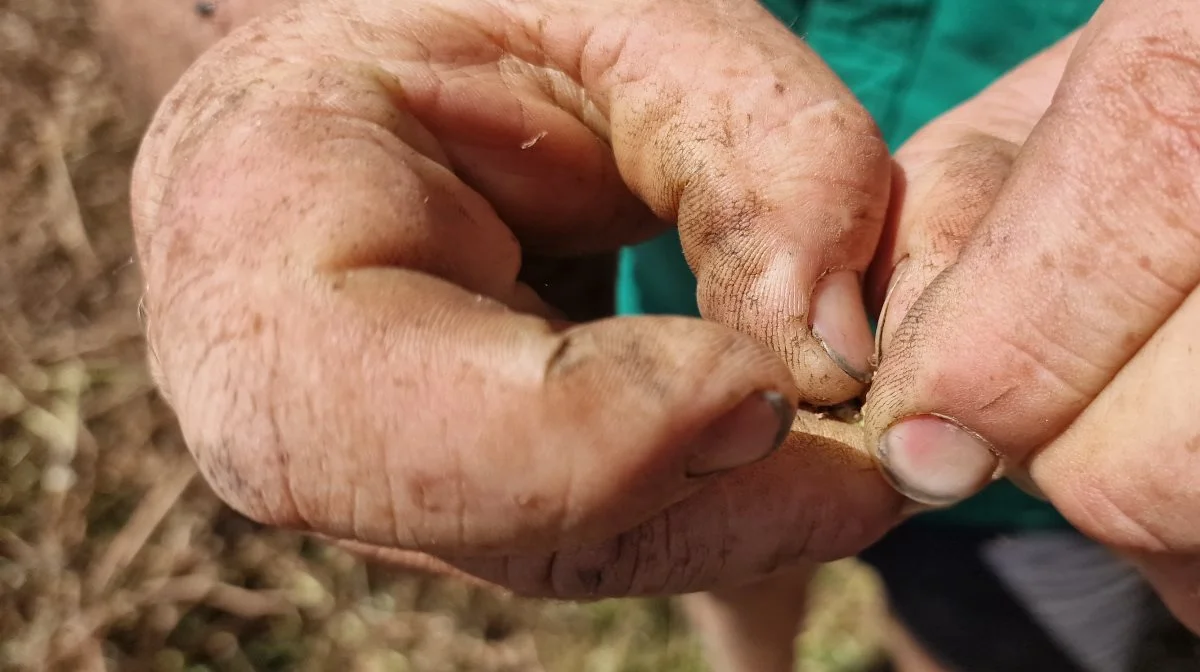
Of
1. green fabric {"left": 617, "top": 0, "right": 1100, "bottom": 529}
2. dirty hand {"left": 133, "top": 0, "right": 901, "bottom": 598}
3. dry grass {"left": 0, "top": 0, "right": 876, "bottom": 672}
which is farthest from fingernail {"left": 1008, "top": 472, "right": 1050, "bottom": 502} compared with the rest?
dry grass {"left": 0, "top": 0, "right": 876, "bottom": 672}

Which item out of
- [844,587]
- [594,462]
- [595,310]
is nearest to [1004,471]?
[594,462]

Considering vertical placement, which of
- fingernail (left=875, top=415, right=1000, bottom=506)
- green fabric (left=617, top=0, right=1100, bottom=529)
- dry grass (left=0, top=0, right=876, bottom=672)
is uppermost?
green fabric (left=617, top=0, right=1100, bottom=529)

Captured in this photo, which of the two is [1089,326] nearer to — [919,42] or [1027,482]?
[1027,482]

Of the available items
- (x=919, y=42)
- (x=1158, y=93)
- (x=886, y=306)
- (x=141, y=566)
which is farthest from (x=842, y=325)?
(x=141, y=566)

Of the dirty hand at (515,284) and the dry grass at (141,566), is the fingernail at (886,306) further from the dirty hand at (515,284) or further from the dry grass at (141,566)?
the dry grass at (141,566)

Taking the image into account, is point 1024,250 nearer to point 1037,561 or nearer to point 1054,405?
point 1054,405

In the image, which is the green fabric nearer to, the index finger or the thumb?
the thumb

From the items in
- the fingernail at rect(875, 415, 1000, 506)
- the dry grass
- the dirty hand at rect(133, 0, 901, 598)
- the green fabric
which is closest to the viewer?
the dirty hand at rect(133, 0, 901, 598)

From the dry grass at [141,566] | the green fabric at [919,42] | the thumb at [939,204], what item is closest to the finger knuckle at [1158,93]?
the thumb at [939,204]
